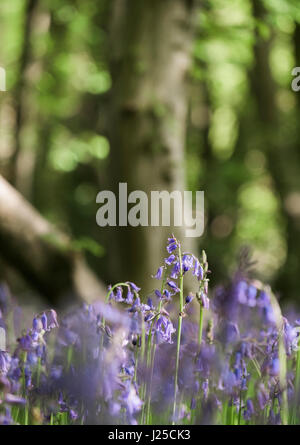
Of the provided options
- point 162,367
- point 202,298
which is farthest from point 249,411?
point 202,298

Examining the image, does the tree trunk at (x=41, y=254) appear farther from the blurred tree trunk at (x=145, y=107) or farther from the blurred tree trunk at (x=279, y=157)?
the blurred tree trunk at (x=279, y=157)

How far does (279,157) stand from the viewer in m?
10.1

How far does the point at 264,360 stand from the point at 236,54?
7.97 meters

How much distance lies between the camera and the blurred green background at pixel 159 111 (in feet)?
14.9

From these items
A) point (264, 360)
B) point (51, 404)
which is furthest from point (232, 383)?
point (51, 404)

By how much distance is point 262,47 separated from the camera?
10539 mm

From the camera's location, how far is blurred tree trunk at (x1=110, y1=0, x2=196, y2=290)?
4.48 meters

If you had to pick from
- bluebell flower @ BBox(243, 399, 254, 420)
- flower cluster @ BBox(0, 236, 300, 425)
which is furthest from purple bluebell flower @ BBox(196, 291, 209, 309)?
bluebell flower @ BBox(243, 399, 254, 420)

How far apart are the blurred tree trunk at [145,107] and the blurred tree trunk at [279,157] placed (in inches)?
187

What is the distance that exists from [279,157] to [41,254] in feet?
22.3

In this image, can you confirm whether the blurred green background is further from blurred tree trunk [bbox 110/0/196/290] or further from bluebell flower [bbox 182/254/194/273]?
bluebell flower [bbox 182/254/194/273]

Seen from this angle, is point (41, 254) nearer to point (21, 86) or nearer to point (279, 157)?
point (21, 86)

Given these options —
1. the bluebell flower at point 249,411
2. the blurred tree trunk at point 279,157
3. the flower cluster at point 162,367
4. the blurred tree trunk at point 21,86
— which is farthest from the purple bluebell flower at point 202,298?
the blurred tree trunk at point 279,157
